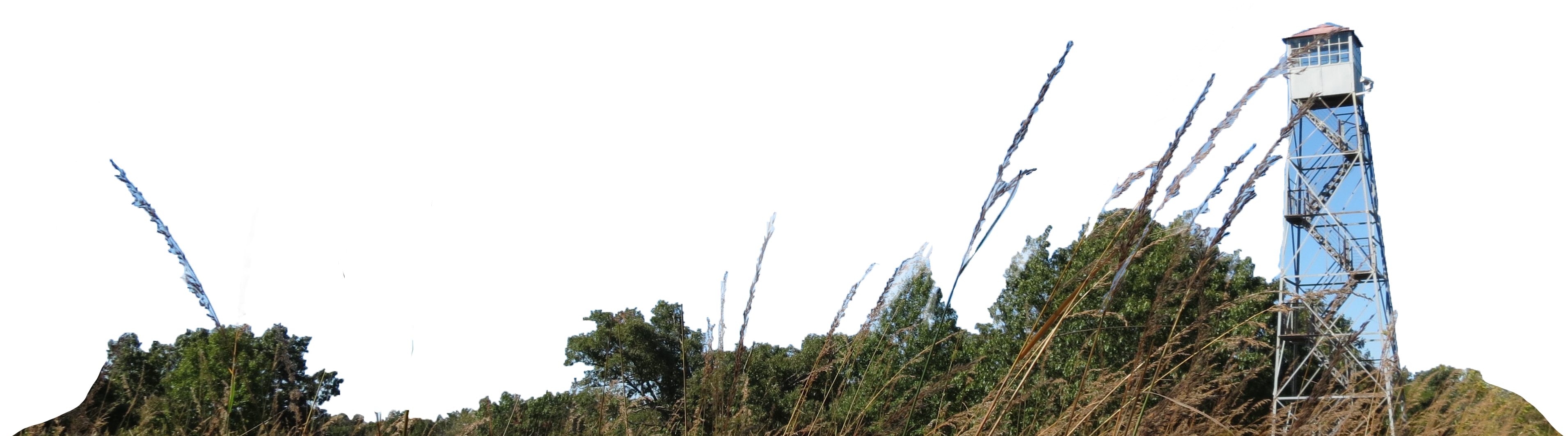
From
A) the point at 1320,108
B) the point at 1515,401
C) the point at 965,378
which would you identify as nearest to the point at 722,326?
the point at 965,378

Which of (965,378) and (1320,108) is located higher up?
(1320,108)

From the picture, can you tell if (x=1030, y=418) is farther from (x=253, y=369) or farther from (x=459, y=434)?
(x=253, y=369)

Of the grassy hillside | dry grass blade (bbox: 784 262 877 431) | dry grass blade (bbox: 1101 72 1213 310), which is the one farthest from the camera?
the grassy hillside

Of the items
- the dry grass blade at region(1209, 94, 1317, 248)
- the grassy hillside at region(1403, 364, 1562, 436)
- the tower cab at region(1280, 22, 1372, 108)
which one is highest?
the tower cab at region(1280, 22, 1372, 108)

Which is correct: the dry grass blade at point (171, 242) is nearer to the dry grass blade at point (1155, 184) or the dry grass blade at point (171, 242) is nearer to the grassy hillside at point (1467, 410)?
the dry grass blade at point (1155, 184)

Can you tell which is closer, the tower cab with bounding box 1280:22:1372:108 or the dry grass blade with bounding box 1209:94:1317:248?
the dry grass blade with bounding box 1209:94:1317:248

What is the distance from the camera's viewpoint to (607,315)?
9.49ft

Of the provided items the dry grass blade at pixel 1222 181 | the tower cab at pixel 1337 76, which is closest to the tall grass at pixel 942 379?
the dry grass blade at pixel 1222 181

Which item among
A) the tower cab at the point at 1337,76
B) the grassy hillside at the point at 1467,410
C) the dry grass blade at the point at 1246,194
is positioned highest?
the tower cab at the point at 1337,76

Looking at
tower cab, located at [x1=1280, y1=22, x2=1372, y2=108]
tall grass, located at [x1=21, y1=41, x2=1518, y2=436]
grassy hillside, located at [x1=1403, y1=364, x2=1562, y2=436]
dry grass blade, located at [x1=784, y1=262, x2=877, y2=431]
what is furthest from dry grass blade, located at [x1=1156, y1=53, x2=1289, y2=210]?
tower cab, located at [x1=1280, y1=22, x2=1372, y2=108]

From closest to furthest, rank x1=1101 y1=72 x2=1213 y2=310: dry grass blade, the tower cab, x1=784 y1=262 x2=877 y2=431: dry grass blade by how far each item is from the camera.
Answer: x1=1101 y1=72 x2=1213 y2=310: dry grass blade
x1=784 y1=262 x2=877 y2=431: dry grass blade
the tower cab

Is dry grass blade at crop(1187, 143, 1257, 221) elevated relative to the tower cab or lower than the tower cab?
lower

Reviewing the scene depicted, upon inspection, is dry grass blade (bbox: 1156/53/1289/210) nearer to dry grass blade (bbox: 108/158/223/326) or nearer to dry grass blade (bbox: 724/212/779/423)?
dry grass blade (bbox: 724/212/779/423)

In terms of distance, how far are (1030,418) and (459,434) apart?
1.16 m
